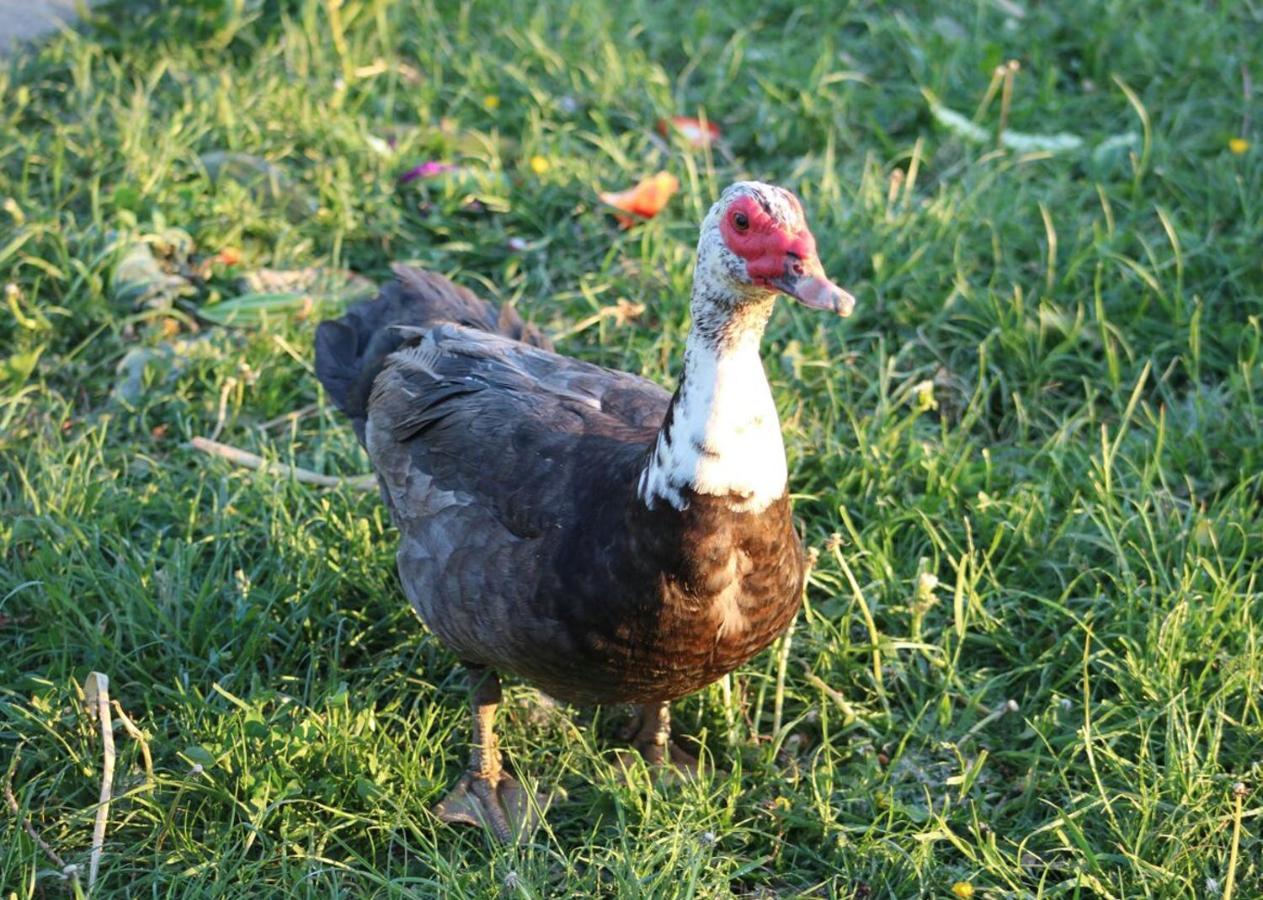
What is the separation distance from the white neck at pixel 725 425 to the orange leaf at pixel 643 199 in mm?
2114

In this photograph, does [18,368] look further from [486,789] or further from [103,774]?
[486,789]

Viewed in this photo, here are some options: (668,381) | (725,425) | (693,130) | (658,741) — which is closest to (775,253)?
(725,425)

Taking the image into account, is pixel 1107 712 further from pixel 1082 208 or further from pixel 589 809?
pixel 1082 208

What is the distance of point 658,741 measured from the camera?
140 inches

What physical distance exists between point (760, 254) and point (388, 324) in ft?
4.91

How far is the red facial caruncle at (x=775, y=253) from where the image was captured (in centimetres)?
270

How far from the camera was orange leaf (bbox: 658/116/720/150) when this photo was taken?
533 centimetres

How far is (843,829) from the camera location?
3.25m

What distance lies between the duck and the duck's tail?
4cm

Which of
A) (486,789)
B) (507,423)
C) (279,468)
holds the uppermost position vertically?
(507,423)

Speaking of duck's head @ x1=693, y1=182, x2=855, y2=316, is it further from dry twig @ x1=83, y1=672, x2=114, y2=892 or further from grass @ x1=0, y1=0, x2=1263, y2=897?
dry twig @ x1=83, y1=672, x2=114, y2=892

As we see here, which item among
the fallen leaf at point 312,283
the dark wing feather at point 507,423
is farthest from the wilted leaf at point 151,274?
the dark wing feather at point 507,423

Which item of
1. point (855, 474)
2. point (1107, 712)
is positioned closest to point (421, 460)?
point (855, 474)

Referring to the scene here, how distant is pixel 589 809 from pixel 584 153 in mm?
2734
